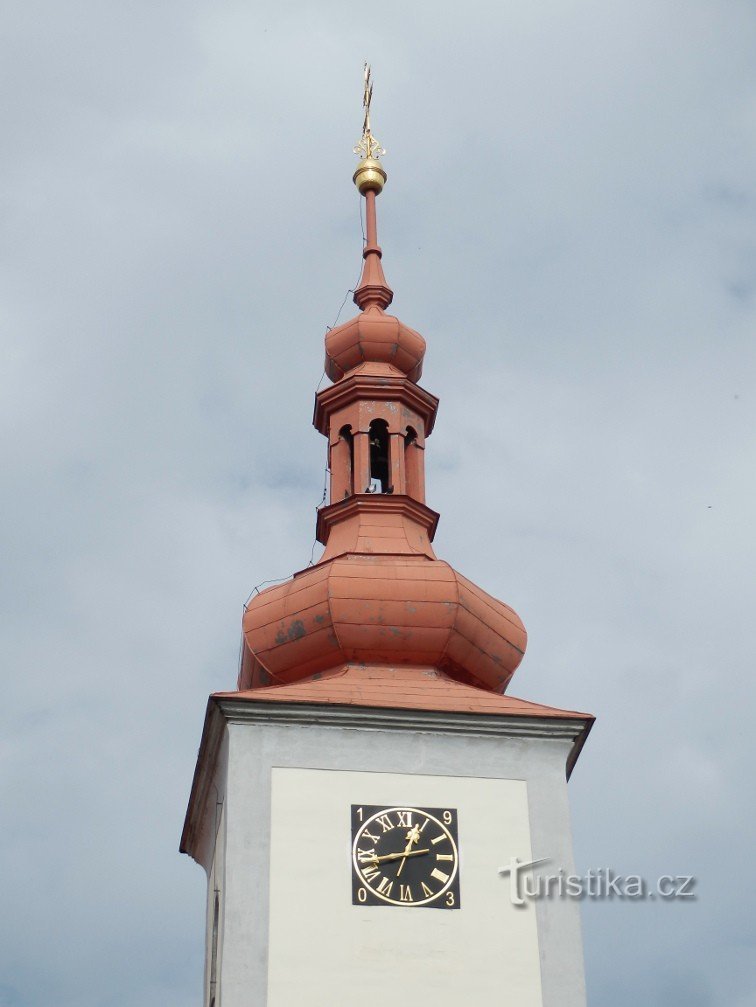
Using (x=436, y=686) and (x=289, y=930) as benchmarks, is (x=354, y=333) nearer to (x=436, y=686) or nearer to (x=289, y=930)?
(x=436, y=686)

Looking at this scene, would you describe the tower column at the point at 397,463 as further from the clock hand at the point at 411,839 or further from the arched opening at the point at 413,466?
the clock hand at the point at 411,839

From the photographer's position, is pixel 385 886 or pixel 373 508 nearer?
pixel 385 886

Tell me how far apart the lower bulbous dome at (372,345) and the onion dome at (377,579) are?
0.01 metres

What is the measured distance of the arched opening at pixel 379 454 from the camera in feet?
108

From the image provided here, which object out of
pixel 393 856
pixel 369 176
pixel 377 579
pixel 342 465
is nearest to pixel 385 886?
pixel 393 856

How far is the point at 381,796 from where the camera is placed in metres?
28.1

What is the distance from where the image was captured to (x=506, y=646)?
99.9 feet

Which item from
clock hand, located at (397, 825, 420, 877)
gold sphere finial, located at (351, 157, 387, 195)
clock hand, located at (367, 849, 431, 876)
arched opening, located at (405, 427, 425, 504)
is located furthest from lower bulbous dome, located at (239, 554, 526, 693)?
gold sphere finial, located at (351, 157, 387, 195)

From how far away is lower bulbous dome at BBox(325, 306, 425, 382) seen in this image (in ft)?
110

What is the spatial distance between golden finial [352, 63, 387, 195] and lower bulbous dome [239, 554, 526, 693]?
7.71 m

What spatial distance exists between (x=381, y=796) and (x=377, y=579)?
9.53ft

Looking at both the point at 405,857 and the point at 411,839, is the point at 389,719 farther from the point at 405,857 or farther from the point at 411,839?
the point at 405,857

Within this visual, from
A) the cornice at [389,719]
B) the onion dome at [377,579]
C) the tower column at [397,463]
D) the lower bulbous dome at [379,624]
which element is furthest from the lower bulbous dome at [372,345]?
the cornice at [389,719]

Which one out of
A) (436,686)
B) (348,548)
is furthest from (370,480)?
(436,686)
